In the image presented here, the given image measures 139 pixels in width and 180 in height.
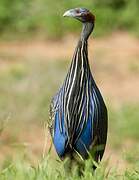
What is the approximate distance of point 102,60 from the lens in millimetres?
11992

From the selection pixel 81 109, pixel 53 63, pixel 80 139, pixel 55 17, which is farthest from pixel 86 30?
pixel 55 17

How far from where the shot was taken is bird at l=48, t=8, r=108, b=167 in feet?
17.9

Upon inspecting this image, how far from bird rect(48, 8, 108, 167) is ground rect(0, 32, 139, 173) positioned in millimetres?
4267

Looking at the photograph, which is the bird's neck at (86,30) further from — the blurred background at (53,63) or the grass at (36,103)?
the blurred background at (53,63)

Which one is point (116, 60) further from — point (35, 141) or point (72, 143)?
point (72, 143)

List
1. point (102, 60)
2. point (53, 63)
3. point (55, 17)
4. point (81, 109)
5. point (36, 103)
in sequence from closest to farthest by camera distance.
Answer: point (81, 109) < point (36, 103) < point (53, 63) < point (102, 60) < point (55, 17)

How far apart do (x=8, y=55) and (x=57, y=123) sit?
22.2ft

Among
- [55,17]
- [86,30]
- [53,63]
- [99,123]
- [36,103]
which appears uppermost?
[86,30]

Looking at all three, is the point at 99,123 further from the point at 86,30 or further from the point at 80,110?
the point at 86,30

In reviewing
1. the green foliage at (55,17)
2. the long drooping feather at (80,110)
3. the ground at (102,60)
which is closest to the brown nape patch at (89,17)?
the long drooping feather at (80,110)

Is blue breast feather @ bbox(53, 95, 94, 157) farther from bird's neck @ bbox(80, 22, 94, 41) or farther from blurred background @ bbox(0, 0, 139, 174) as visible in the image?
blurred background @ bbox(0, 0, 139, 174)

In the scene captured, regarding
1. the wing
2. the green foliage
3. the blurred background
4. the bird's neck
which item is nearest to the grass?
the blurred background

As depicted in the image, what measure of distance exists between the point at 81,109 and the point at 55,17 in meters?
7.54

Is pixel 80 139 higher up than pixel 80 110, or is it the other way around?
pixel 80 110
